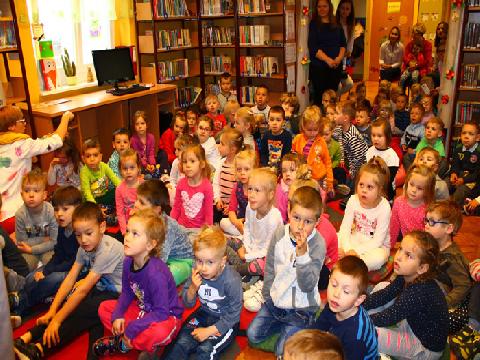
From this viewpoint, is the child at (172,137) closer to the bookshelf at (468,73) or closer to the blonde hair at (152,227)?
the blonde hair at (152,227)

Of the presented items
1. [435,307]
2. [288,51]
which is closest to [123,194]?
[435,307]

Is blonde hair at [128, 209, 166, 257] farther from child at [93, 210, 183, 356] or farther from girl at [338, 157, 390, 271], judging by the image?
girl at [338, 157, 390, 271]

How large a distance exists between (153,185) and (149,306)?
2.55 ft

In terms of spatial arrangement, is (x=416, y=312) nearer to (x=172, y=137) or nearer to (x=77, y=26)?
(x=172, y=137)

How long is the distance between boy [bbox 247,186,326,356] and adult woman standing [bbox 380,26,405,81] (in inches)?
266

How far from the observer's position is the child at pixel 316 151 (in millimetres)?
4152

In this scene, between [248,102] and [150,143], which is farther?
[248,102]

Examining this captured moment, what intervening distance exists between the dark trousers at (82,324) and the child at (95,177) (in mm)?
1389

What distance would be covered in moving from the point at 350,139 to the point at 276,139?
2.55 ft

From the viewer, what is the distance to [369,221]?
3014mm

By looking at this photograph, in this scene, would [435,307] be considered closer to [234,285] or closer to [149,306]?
[234,285]

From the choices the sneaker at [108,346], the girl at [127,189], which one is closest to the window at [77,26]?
the girl at [127,189]

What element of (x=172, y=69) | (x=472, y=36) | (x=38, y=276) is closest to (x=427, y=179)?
(x=38, y=276)

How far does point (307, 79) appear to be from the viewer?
281 inches
